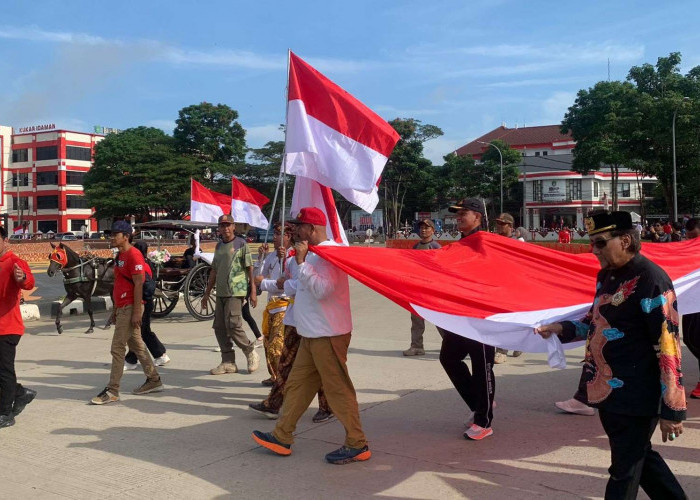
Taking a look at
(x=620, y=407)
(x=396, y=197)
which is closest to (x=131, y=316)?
(x=620, y=407)

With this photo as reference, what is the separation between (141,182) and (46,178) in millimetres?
29119

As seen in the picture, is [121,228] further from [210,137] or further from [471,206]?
[210,137]

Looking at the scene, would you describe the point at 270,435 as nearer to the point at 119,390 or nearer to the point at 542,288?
the point at 542,288

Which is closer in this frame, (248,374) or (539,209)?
(248,374)

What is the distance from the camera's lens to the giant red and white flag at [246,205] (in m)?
11.5

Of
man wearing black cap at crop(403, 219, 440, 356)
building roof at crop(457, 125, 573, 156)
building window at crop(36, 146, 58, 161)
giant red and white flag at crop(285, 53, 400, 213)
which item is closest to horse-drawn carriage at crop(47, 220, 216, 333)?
man wearing black cap at crop(403, 219, 440, 356)

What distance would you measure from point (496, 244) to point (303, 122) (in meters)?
2.20

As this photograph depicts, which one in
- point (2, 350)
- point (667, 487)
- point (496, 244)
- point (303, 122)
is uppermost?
point (303, 122)

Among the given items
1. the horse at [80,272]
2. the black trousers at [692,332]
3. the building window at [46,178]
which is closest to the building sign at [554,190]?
the building window at [46,178]

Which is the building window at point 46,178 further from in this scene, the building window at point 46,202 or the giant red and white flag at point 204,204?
the giant red and white flag at point 204,204

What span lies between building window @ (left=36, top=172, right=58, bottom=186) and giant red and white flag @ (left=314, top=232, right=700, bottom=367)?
78991 mm

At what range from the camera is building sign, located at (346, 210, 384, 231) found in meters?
59.0

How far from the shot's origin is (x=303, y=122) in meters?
6.25

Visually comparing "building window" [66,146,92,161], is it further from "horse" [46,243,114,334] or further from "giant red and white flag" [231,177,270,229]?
"giant red and white flag" [231,177,270,229]
